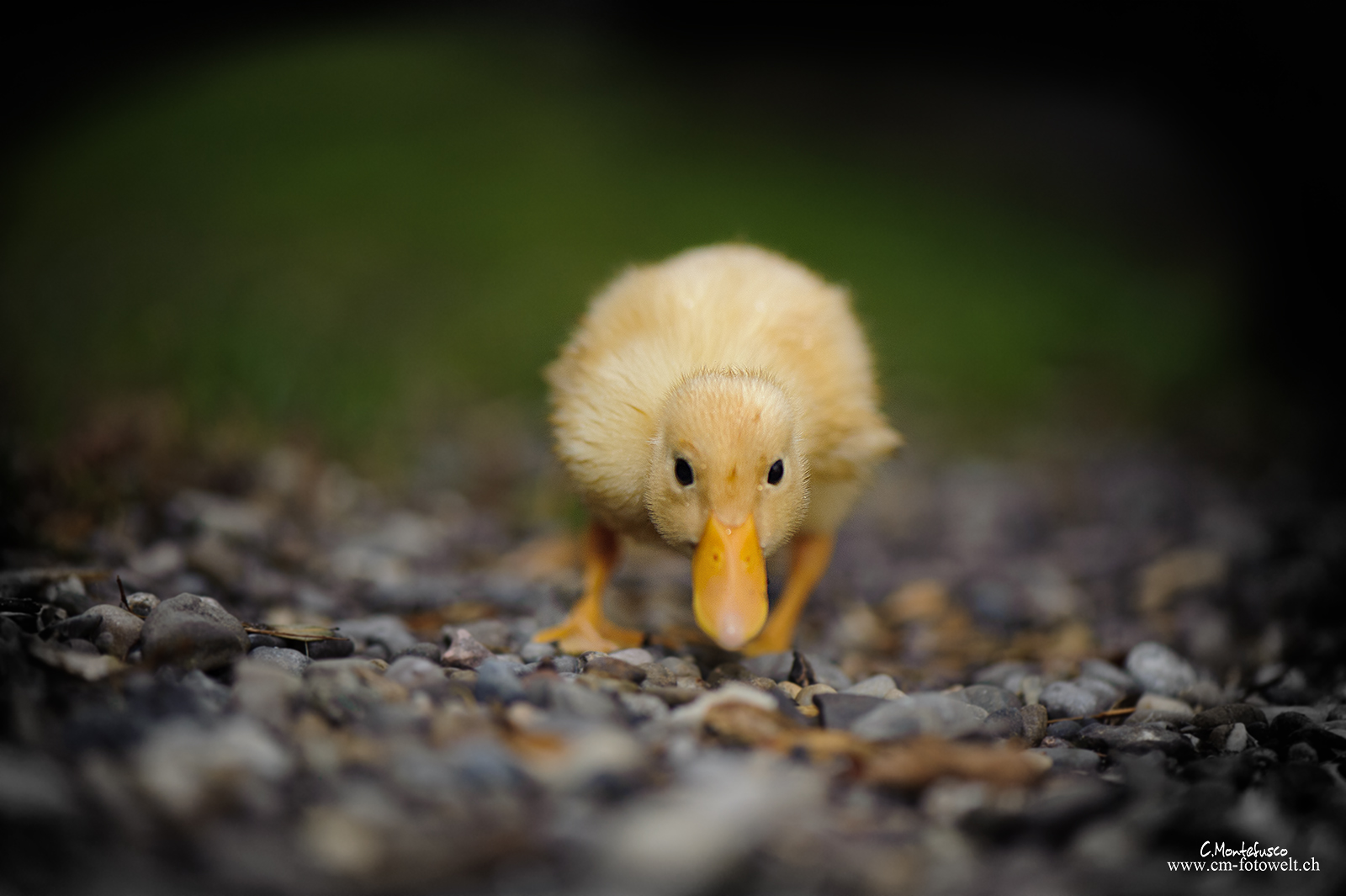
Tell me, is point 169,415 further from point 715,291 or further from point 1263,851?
point 1263,851

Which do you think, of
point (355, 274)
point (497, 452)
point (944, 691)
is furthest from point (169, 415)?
point (355, 274)

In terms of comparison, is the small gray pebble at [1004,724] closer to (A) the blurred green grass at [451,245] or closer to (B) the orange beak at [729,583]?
(B) the orange beak at [729,583]

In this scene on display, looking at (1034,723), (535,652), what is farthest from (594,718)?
(1034,723)

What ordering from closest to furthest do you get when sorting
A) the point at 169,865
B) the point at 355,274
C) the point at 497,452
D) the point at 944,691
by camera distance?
the point at 169,865 < the point at 944,691 < the point at 497,452 < the point at 355,274

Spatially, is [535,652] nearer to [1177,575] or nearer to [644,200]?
[1177,575]

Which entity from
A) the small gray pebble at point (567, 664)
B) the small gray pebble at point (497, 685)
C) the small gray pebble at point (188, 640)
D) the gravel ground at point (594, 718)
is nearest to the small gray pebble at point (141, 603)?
the gravel ground at point (594, 718)

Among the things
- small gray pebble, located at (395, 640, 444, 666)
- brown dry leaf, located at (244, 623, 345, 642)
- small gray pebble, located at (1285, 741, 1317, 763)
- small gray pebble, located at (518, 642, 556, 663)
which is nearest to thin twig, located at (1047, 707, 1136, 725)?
small gray pebble, located at (1285, 741, 1317, 763)
